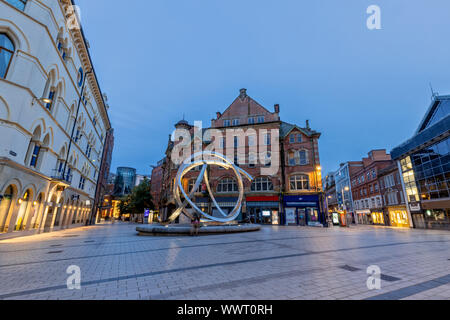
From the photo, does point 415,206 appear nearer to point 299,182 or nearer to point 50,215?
point 299,182

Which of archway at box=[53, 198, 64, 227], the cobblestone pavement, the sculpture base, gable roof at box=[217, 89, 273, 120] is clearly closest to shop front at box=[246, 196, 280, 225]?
gable roof at box=[217, 89, 273, 120]

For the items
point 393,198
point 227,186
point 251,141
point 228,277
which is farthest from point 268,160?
point 228,277

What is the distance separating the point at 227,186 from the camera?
3700 cm

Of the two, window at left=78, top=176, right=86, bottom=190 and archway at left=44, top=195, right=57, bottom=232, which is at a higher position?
window at left=78, top=176, right=86, bottom=190

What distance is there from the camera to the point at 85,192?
3184 cm

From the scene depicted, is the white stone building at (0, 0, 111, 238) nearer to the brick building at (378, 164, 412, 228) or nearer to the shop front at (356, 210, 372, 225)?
the brick building at (378, 164, 412, 228)

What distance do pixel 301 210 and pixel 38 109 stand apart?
111 ft

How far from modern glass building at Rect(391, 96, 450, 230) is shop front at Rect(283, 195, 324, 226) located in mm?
13804

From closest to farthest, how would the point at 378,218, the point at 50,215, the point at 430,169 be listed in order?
the point at 50,215
the point at 430,169
the point at 378,218

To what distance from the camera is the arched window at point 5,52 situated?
43.0 ft

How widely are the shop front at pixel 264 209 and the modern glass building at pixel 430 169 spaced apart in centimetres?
1995

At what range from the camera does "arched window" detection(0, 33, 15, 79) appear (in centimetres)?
1310
